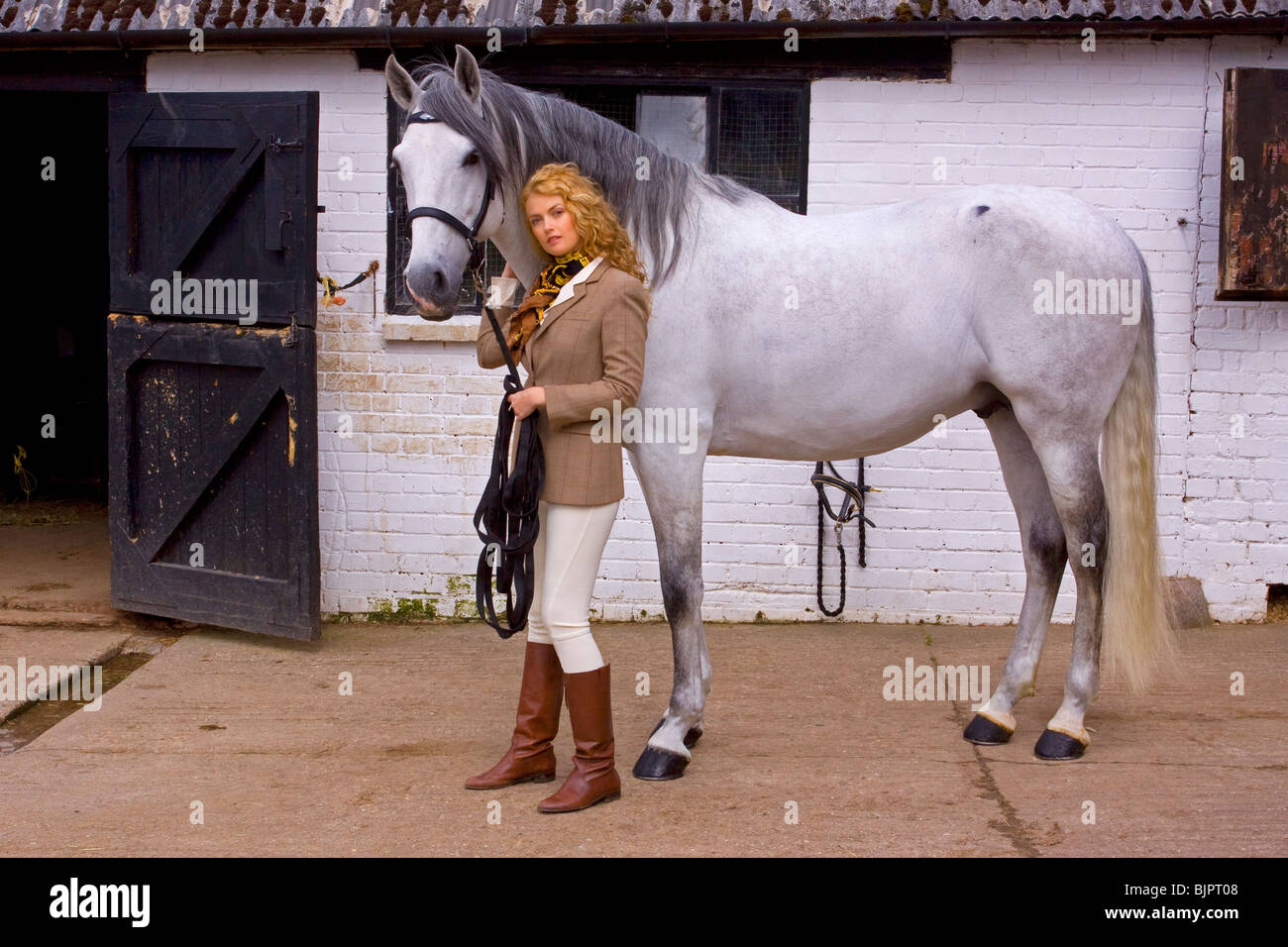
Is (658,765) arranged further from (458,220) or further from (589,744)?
(458,220)

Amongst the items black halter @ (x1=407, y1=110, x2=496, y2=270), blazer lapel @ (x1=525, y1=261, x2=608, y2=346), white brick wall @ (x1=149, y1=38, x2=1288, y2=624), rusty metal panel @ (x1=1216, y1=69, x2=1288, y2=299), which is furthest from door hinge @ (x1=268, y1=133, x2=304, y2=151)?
rusty metal panel @ (x1=1216, y1=69, x2=1288, y2=299)

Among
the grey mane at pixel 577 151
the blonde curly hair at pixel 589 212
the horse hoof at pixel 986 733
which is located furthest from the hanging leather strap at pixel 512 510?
the horse hoof at pixel 986 733

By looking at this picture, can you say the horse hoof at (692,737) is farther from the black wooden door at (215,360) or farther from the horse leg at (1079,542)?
the black wooden door at (215,360)

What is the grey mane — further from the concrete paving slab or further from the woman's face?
the concrete paving slab

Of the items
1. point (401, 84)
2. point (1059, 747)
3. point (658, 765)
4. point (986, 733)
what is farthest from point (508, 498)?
point (1059, 747)

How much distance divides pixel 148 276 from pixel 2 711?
206 cm

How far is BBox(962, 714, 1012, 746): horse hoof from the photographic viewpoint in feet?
14.8

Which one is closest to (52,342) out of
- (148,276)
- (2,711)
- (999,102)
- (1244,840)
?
(148,276)

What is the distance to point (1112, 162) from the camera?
590 centimetres

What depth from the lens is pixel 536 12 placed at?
5805 millimetres

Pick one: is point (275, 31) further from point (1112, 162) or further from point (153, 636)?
point (1112, 162)

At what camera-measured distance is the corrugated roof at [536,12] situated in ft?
18.4

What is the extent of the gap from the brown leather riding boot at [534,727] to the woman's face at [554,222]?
47.3 inches

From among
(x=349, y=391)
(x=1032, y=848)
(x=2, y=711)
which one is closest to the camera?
(x=1032, y=848)
